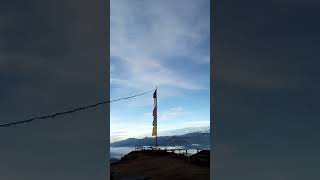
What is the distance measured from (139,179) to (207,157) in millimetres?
9944

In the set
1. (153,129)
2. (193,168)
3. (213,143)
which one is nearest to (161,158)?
(153,129)

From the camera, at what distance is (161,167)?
41.3m

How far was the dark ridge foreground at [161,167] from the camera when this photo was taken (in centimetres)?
3641

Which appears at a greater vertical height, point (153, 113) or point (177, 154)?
point (153, 113)

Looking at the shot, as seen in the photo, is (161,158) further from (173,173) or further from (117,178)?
(117,178)

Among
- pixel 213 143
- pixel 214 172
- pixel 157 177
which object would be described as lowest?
pixel 157 177

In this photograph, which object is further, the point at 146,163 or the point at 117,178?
the point at 146,163

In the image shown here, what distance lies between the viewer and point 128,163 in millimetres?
46375

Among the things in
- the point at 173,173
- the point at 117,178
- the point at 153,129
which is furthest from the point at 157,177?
the point at 153,129

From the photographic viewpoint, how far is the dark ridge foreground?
36409 mm

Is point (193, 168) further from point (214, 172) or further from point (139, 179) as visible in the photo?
point (214, 172)

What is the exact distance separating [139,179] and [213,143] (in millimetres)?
18027

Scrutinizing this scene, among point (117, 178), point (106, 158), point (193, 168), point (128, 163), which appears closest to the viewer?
point (106, 158)

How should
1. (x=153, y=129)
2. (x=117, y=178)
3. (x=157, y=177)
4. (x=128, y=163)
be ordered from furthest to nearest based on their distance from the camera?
(x=128, y=163) → (x=153, y=129) → (x=157, y=177) → (x=117, y=178)
